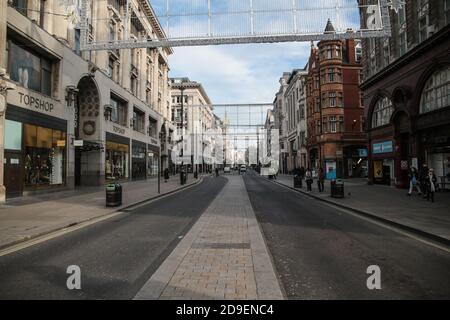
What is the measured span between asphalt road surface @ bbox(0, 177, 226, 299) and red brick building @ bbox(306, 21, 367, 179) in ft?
122

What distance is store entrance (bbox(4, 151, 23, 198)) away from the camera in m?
18.2

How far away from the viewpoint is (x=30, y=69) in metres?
21.2

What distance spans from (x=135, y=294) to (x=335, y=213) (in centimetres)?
1092

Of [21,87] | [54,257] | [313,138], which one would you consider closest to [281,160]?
[313,138]

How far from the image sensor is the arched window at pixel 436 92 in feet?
68.2

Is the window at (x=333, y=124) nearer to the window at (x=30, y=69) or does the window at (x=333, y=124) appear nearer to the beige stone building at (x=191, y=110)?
the window at (x=30, y=69)

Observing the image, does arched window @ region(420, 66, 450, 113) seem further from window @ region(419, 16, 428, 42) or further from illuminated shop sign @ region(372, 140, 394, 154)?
illuminated shop sign @ region(372, 140, 394, 154)

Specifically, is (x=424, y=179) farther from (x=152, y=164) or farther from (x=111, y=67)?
(x=152, y=164)

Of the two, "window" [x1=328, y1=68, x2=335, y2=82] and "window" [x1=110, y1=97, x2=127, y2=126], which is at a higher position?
"window" [x1=328, y1=68, x2=335, y2=82]

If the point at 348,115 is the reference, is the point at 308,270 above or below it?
below

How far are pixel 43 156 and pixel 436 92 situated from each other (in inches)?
976

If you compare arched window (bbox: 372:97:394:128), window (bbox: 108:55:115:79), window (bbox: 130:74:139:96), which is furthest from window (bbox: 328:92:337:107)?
window (bbox: 108:55:115:79)
